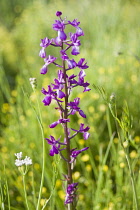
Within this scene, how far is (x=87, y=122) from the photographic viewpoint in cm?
303

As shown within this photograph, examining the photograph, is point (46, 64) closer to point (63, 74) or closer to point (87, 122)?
point (63, 74)

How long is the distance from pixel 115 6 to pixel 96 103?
9.40 ft

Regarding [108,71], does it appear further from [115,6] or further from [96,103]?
[115,6]

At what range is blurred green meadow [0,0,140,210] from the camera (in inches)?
77.0

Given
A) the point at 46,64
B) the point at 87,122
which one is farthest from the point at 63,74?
the point at 87,122

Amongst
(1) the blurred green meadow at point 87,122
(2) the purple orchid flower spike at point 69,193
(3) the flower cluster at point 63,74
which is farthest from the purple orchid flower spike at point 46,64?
(2) the purple orchid flower spike at point 69,193

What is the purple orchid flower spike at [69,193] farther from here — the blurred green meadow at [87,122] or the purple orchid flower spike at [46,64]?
the purple orchid flower spike at [46,64]

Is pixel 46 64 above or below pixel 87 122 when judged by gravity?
below

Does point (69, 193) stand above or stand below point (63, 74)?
below

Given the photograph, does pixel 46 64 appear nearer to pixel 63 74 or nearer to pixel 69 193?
pixel 63 74

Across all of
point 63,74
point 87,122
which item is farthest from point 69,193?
point 87,122

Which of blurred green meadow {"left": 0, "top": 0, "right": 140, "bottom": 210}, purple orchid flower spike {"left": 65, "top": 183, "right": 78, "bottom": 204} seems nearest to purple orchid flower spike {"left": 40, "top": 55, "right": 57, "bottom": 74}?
blurred green meadow {"left": 0, "top": 0, "right": 140, "bottom": 210}

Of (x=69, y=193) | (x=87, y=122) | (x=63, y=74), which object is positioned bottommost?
(x=69, y=193)

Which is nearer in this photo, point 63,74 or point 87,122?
point 63,74
